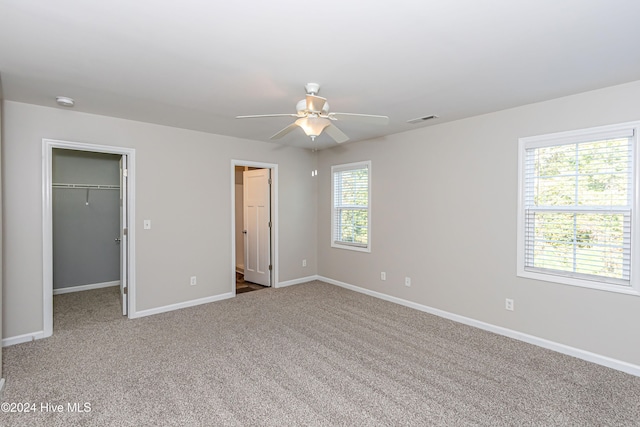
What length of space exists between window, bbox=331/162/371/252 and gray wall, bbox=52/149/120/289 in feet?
12.7

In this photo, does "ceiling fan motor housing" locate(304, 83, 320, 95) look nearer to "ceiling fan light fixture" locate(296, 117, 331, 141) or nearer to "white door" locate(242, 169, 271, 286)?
"ceiling fan light fixture" locate(296, 117, 331, 141)

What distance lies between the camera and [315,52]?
7.22 feet

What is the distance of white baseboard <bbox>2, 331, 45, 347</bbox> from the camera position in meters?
3.21

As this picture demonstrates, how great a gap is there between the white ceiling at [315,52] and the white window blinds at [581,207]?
566 millimetres

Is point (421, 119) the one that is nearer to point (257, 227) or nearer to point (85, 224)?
point (257, 227)

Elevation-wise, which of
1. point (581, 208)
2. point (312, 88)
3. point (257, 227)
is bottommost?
point (257, 227)

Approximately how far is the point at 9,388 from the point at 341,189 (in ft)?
14.9

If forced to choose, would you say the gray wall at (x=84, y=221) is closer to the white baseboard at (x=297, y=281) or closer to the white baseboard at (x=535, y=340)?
the white baseboard at (x=297, y=281)

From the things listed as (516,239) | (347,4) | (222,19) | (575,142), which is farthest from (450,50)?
(516,239)

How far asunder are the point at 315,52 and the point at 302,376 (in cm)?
249

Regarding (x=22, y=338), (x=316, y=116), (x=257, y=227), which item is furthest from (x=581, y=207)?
(x=22, y=338)

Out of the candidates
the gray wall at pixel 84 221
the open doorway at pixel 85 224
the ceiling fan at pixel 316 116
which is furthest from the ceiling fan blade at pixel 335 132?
the gray wall at pixel 84 221

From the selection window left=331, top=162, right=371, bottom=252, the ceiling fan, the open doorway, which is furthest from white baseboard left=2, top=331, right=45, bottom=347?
window left=331, top=162, right=371, bottom=252

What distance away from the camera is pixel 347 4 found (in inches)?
66.7
